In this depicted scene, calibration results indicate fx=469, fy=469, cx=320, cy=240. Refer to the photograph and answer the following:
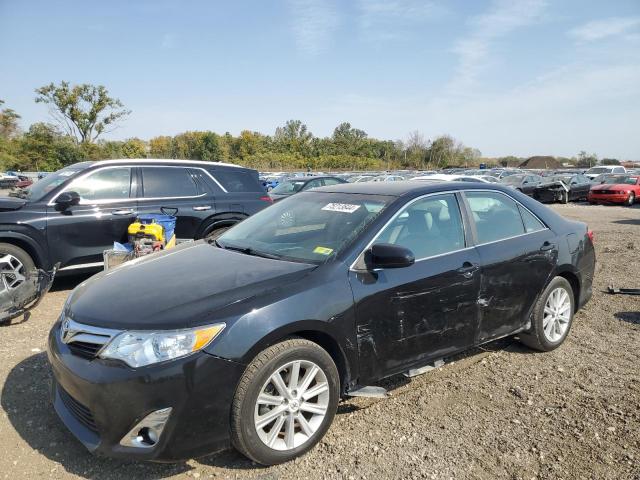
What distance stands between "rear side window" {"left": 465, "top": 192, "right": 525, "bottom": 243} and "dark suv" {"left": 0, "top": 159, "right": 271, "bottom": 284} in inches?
155

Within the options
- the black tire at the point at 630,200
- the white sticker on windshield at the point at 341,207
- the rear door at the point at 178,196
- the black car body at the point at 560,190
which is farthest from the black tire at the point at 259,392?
the black tire at the point at 630,200

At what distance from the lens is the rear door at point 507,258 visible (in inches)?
146

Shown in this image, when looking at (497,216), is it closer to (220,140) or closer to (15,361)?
(15,361)

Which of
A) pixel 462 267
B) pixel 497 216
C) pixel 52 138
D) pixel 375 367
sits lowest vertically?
pixel 375 367

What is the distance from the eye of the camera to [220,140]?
2810 inches

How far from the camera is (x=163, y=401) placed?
2348mm

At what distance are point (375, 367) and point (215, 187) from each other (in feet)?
16.1

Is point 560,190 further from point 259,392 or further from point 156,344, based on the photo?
A: point 156,344

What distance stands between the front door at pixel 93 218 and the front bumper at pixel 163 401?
13.3ft

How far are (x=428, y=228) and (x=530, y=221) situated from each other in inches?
51.7

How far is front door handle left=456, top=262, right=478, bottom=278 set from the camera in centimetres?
350

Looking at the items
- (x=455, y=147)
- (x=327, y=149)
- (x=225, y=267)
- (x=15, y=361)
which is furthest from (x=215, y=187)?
(x=455, y=147)

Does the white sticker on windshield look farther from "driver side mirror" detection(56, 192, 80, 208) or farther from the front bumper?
"driver side mirror" detection(56, 192, 80, 208)

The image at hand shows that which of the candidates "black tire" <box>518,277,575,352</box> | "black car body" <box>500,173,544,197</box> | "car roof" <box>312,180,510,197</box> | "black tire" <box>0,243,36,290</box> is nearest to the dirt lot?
"black tire" <box>518,277,575,352</box>
